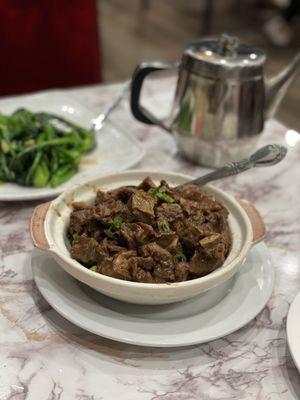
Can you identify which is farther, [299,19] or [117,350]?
[299,19]

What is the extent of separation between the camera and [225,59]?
3.73ft

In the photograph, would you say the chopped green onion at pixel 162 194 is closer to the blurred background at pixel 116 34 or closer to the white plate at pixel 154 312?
the white plate at pixel 154 312

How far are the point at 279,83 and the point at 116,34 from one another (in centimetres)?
345

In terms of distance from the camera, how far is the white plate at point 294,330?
67 centimetres

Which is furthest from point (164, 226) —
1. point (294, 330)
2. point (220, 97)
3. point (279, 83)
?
point (279, 83)

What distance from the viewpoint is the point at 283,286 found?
2.92 ft

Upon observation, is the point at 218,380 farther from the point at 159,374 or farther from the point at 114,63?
the point at 114,63

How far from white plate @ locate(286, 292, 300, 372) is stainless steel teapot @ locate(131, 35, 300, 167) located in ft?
1.70

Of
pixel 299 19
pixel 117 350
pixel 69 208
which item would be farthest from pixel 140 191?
pixel 299 19

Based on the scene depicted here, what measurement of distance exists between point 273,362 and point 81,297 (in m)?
0.28

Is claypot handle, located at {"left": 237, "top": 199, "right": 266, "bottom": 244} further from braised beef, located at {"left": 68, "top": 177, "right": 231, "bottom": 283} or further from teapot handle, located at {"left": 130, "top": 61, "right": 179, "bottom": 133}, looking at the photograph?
teapot handle, located at {"left": 130, "top": 61, "right": 179, "bottom": 133}

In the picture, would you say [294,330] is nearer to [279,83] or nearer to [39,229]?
[39,229]

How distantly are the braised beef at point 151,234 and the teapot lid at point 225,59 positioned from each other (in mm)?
372

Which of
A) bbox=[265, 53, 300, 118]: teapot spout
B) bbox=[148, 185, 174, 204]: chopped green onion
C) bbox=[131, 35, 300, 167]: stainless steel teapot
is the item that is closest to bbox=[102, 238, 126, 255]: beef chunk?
bbox=[148, 185, 174, 204]: chopped green onion
